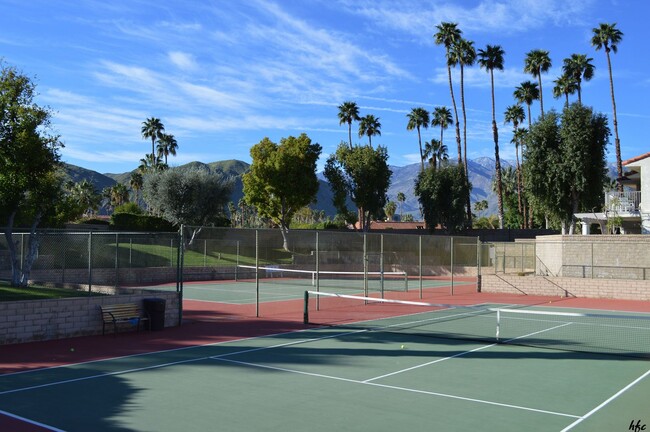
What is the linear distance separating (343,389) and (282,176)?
48.1 m

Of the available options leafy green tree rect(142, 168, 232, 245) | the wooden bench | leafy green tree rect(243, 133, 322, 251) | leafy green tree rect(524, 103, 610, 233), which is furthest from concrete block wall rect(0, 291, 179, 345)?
leafy green tree rect(243, 133, 322, 251)

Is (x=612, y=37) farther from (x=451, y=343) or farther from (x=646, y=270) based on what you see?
(x=451, y=343)

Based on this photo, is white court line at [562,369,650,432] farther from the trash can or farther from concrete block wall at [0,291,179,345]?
concrete block wall at [0,291,179,345]

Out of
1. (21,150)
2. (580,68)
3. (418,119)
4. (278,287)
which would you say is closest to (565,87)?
(580,68)

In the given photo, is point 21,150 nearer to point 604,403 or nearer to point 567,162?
point 604,403

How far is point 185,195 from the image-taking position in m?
55.4

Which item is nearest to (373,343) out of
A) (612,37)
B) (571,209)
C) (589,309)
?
(589,309)

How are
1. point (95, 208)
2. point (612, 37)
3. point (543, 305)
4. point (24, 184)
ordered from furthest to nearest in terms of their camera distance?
point (95, 208)
point (612, 37)
point (543, 305)
point (24, 184)

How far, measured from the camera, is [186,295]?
29.1m

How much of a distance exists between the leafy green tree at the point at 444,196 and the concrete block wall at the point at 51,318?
168 ft

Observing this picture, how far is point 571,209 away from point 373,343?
1460 inches

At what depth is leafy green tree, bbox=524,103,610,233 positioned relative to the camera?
1778 inches

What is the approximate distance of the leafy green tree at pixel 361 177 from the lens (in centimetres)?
6556

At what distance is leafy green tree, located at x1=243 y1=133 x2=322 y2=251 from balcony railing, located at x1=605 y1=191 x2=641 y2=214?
26.0m
